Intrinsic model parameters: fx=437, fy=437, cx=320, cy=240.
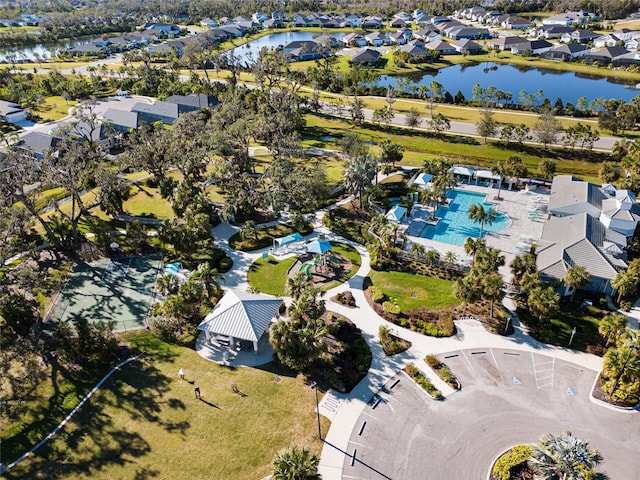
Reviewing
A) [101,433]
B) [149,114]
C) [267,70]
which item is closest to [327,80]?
[267,70]

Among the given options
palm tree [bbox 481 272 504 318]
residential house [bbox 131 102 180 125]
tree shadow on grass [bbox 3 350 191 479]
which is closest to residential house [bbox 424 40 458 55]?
residential house [bbox 131 102 180 125]

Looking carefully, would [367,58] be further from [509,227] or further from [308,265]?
[308,265]

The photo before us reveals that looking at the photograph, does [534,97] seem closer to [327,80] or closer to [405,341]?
[327,80]

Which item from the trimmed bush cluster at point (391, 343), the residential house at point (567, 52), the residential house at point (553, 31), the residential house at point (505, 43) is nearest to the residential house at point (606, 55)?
the residential house at point (567, 52)

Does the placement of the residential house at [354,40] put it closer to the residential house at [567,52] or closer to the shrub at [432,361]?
the residential house at [567,52]

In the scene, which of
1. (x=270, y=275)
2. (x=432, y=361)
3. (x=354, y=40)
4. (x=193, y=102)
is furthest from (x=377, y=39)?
(x=432, y=361)

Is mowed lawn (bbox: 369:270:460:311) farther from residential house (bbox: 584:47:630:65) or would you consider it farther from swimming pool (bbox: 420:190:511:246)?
residential house (bbox: 584:47:630:65)
